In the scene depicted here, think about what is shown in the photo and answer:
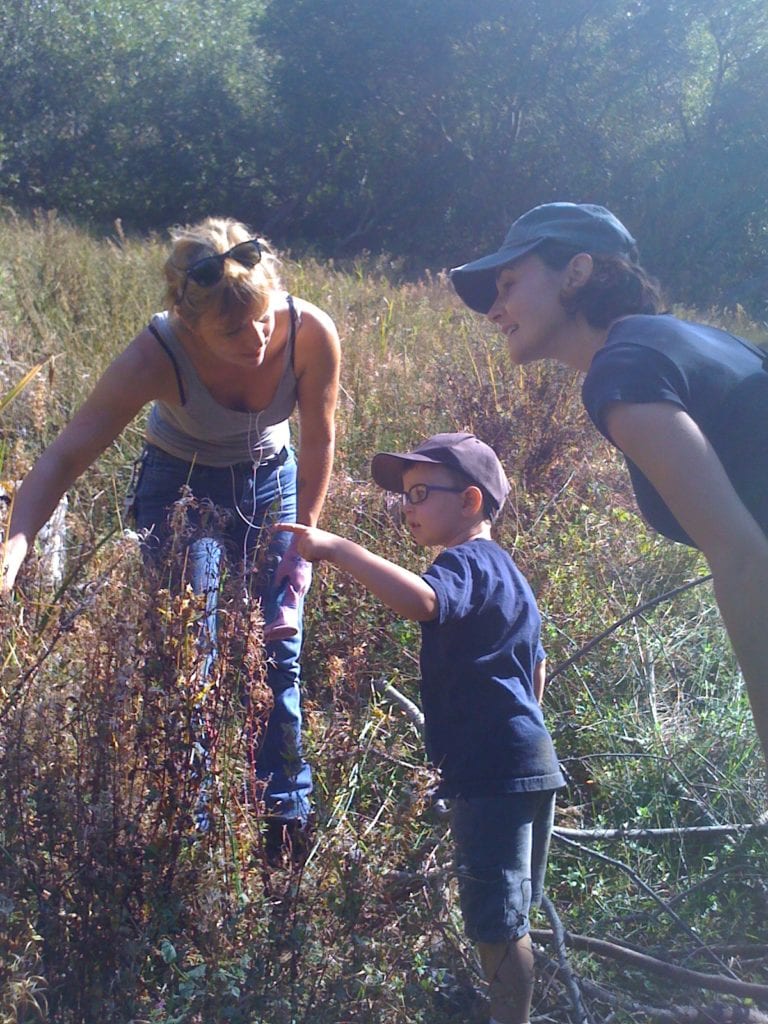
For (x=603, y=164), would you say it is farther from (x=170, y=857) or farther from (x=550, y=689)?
(x=170, y=857)

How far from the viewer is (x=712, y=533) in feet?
5.56

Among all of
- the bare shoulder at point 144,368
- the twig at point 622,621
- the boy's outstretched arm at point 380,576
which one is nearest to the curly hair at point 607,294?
the boy's outstretched arm at point 380,576

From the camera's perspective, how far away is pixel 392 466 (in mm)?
2506

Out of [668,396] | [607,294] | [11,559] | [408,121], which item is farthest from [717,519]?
[408,121]

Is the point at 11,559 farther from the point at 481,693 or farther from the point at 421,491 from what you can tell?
the point at 481,693

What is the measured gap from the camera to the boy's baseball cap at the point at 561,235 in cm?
212

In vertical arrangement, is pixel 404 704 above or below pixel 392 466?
below

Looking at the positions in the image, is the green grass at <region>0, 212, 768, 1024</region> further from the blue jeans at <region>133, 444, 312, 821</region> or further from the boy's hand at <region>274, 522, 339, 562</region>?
the boy's hand at <region>274, 522, 339, 562</region>

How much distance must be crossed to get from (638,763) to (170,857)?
159 cm

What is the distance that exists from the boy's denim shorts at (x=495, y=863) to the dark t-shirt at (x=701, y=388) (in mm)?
808

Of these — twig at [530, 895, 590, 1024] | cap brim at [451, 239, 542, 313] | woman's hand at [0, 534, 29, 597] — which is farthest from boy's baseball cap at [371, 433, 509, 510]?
twig at [530, 895, 590, 1024]

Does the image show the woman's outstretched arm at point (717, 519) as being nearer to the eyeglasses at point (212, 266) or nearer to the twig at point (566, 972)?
the twig at point (566, 972)

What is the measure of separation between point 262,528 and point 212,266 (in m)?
0.62

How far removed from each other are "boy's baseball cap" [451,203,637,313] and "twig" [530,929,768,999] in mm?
1478
